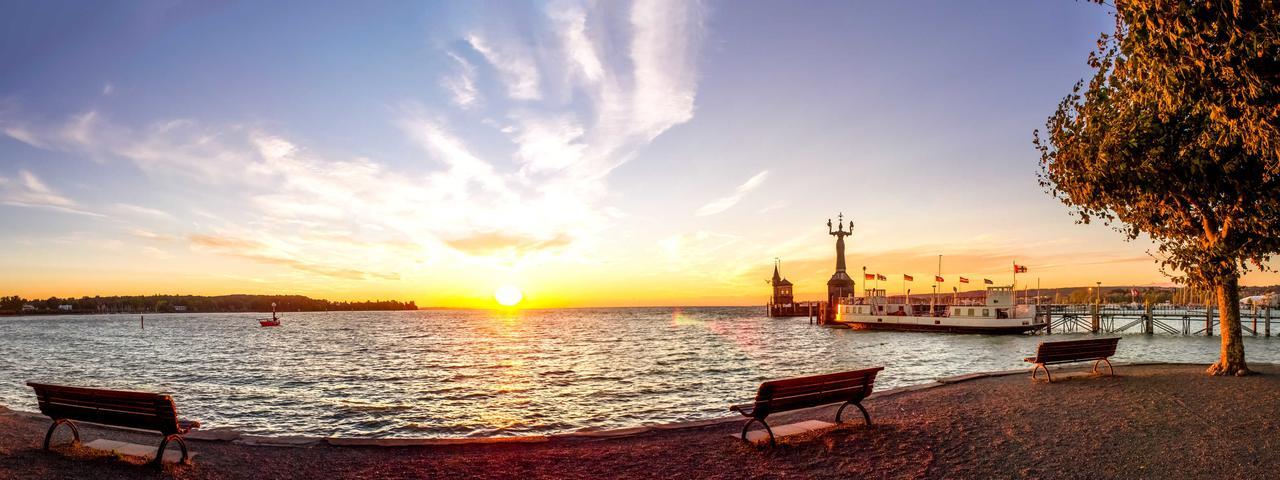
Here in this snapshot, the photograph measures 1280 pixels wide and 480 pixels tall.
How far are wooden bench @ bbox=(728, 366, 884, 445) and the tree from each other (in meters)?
6.37

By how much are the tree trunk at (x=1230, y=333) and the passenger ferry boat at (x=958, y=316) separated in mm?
59995

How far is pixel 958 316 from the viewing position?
7644cm

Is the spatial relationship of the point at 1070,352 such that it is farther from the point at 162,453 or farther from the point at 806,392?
the point at 162,453

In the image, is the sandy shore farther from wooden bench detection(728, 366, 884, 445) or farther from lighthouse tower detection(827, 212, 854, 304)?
lighthouse tower detection(827, 212, 854, 304)

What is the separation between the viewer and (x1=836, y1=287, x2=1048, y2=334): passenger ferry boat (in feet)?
238

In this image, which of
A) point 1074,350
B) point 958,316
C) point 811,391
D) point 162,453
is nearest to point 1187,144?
point 1074,350

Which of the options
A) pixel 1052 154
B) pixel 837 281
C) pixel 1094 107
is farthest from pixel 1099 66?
pixel 837 281

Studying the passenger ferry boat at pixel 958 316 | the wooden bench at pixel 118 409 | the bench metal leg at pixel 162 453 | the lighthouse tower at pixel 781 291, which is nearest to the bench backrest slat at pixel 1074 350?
the bench metal leg at pixel 162 453

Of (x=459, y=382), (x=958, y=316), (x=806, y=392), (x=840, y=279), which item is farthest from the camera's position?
(x=840, y=279)

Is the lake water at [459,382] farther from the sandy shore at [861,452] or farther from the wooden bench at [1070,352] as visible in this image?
the wooden bench at [1070,352]

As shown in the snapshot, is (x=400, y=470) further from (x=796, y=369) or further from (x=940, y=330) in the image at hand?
(x=940, y=330)

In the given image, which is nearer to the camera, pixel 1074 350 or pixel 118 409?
pixel 118 409

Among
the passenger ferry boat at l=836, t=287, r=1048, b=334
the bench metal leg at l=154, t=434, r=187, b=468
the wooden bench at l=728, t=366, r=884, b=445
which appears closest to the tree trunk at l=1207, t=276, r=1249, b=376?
the wooden bench at l=728, t=366, r=884, b=445

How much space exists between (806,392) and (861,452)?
4.44 ft
